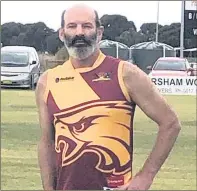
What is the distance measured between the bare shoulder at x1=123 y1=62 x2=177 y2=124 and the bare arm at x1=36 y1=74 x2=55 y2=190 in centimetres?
42

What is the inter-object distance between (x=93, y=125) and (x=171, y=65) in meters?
23.8

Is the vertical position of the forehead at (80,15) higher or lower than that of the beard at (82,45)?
higher

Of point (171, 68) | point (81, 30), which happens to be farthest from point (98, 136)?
point (171, 68)

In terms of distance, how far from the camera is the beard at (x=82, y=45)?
339 cm

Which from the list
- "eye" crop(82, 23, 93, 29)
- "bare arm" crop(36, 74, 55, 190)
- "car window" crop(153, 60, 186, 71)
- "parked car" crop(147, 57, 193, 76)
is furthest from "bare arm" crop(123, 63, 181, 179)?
"car window" crop(153, 60, 186, 71)

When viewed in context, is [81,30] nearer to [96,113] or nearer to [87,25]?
[87,25]

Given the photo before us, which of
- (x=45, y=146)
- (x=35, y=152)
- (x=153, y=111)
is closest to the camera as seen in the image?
(x=153, y=111)

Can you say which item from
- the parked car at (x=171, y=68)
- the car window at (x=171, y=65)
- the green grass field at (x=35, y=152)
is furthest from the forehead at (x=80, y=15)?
the car window at (x=171, y=65)

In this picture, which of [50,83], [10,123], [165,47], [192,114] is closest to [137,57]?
[165,47]

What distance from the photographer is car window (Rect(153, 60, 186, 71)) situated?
26594 mm

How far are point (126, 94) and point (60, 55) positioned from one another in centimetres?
2281

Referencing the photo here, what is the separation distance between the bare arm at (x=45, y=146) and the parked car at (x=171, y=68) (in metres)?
21.8

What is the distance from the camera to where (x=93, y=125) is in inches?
131

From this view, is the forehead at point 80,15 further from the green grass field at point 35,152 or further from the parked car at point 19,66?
the parked car at point 19,66
